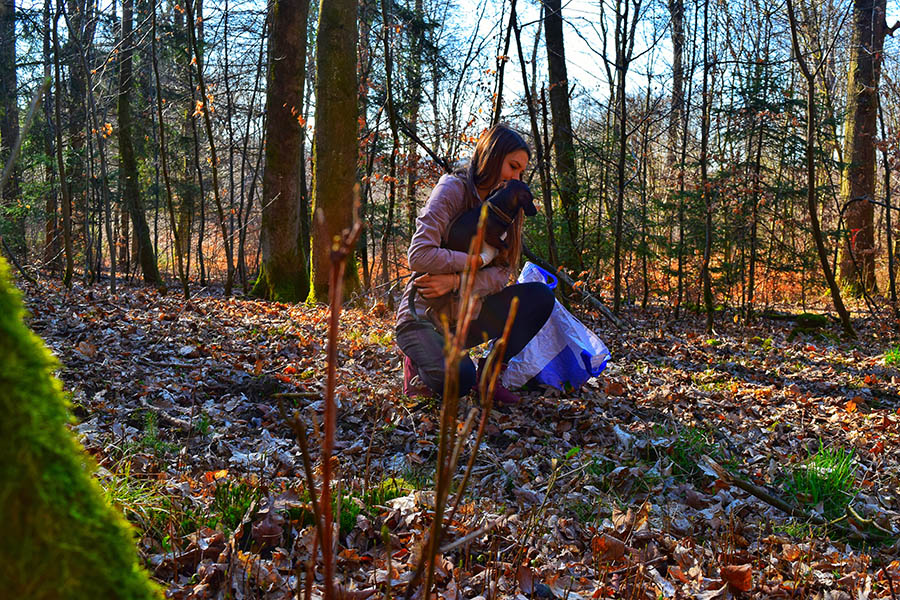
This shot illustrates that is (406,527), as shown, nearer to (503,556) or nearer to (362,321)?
(503,556)

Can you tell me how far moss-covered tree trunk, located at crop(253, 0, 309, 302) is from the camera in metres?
9.01

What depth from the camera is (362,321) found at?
671cm

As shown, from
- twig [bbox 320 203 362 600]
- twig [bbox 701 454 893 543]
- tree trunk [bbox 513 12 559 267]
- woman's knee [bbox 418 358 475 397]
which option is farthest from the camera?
tree trunk [bbox 513 12 559 267]

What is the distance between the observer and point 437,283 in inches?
146

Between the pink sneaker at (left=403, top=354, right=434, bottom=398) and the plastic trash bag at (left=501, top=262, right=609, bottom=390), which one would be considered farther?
the plastic trash bag at (left=501, top=262, right=609, bottom=390)

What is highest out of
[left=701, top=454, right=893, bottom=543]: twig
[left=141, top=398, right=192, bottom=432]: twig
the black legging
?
the black legging

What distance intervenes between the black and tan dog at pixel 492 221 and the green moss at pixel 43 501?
2.96m

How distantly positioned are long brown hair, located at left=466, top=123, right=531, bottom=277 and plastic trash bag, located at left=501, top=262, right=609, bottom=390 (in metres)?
0.82

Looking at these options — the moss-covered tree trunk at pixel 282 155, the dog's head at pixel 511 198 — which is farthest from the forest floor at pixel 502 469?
the moss-covered tree trunk at pixel 282 155

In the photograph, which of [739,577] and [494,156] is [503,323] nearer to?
[494,156]

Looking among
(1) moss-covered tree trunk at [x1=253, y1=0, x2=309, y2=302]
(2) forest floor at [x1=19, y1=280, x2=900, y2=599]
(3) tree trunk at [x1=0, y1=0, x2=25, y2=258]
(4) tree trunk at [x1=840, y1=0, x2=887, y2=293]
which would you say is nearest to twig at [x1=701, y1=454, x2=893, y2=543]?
(2) forest floor at [x1=19, y1=280, x2=900, y2=599]

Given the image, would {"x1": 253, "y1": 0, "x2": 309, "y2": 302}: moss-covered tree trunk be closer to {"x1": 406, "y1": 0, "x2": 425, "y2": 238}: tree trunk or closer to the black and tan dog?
{"x1": 406, "y1": 0, "x2": 425, "y2": 238}: tree trunk

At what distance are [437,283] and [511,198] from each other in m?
0.71

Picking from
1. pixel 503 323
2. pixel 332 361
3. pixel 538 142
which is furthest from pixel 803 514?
pixel 538 142
